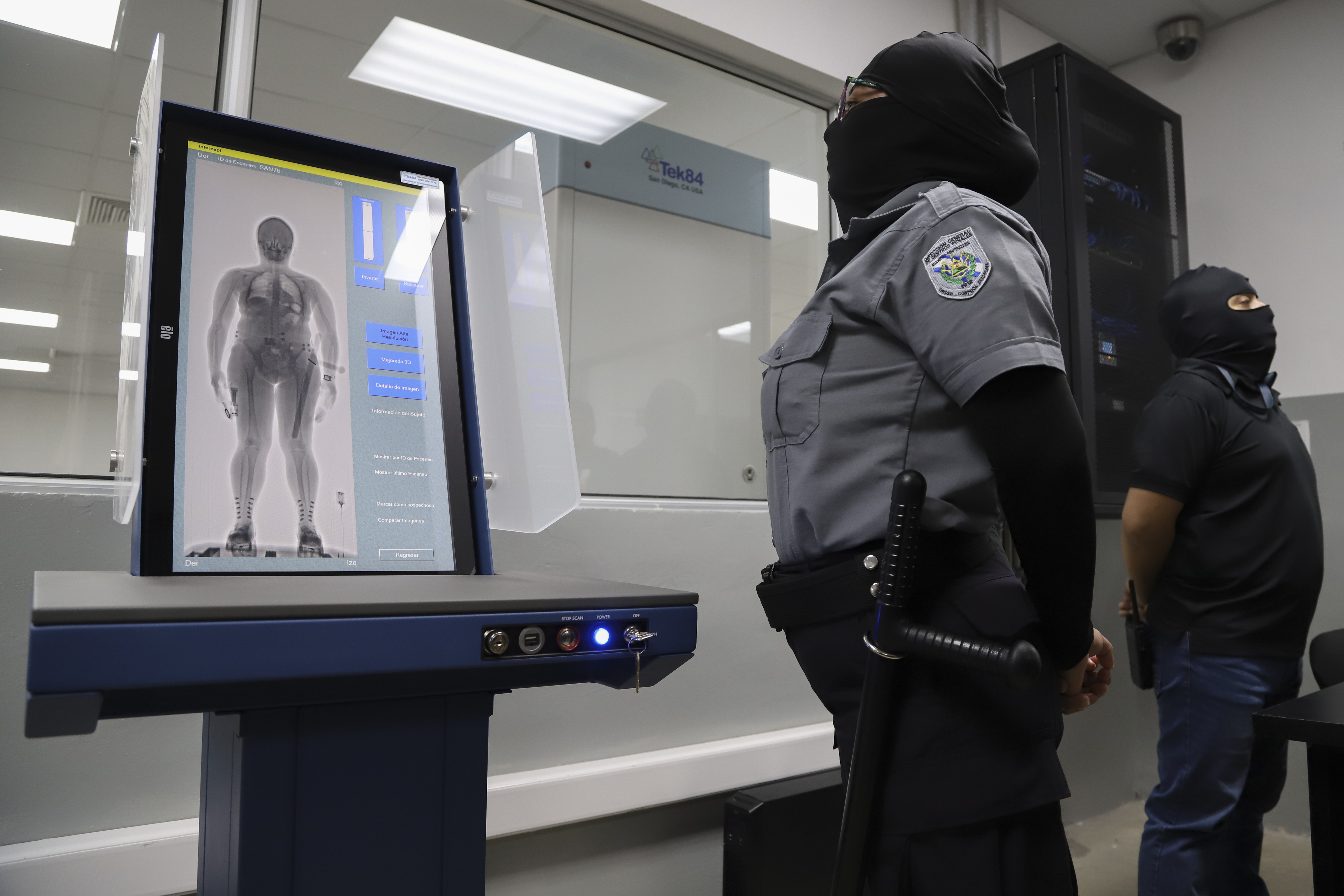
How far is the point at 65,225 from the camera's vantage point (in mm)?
1591

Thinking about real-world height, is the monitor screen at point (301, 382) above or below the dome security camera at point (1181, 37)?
below

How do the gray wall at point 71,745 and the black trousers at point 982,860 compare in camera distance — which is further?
the gray wall at point 71,745

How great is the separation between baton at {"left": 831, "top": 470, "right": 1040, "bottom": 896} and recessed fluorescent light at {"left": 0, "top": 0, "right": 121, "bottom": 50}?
1.76 meters

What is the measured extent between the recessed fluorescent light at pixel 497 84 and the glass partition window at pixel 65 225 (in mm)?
504

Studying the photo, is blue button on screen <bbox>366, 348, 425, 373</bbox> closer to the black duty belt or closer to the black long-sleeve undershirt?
the black duty belt

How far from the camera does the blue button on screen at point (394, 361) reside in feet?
4.22

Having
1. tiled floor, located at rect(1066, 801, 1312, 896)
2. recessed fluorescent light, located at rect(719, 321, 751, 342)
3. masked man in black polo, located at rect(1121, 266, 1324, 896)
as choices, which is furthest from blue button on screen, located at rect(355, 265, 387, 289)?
tiled floor, located at rect(1066, 801, 1312, 896)

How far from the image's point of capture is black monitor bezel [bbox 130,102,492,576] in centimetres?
108

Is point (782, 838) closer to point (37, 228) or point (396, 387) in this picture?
point (396, 387)

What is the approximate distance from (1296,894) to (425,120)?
3241 mm

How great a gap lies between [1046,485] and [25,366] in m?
1.73

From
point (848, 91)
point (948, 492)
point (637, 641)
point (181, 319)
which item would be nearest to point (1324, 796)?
point (948, 492)

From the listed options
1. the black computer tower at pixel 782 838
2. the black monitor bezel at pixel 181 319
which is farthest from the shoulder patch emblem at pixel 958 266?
the black computer tower at pixel 782 838

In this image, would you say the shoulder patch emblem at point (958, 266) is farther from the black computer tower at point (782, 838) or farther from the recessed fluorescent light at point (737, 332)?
the recessed fluorescent light at point (737, 332)
